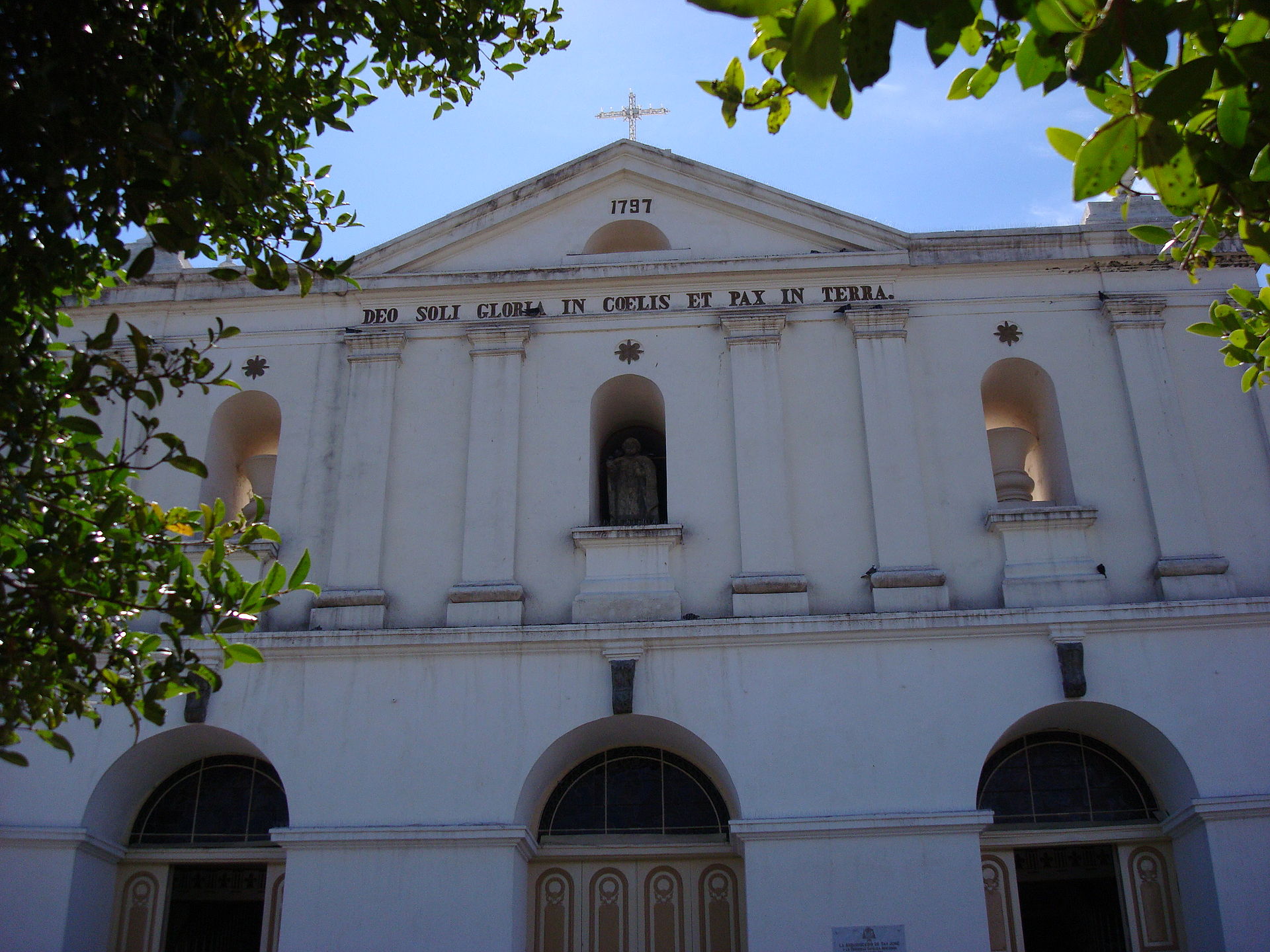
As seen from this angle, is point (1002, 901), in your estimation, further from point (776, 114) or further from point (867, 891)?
point (776, 114)

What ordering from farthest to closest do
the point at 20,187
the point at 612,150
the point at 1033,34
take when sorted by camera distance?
1. the point at 612,150
2. the point at 20,187
3. the point at 1033,34

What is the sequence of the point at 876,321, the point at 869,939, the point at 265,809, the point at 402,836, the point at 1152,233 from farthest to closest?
the point at 876,321 → the point at 265,809 → the point at 402,836 → the point at 869,939 → the point at 1152,233

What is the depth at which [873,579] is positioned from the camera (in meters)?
12.8

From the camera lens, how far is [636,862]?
501 inches

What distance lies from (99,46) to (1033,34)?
492cm

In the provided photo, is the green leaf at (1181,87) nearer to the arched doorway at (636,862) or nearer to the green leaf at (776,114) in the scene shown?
the green leaf at (776,114)

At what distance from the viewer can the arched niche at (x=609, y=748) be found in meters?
12.3

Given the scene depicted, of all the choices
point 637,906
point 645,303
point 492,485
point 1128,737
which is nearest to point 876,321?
point 645,303

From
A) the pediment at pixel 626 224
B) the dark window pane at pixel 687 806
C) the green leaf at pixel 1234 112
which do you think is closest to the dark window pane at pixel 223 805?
the dark window pane at pixel 687 806

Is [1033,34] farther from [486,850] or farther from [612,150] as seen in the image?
[612,150]

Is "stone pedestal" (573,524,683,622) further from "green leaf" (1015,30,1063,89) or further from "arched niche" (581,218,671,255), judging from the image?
"green leaf" (1015,30,1063,89)

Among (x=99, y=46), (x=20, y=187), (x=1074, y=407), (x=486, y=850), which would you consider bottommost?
(x=486, y=850)

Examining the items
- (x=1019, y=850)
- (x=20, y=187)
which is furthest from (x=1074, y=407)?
(x=20, y=187)

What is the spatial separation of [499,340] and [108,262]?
7.10 meters
